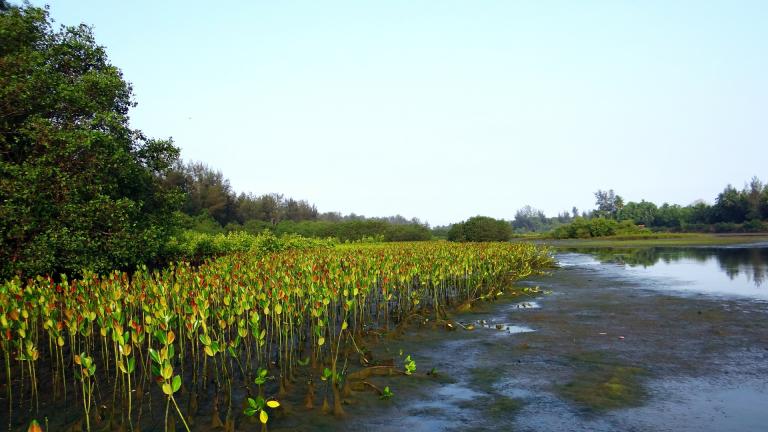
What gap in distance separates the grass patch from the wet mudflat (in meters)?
0.01

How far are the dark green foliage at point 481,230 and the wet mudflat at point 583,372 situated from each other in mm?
31596

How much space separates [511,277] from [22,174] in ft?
48.3

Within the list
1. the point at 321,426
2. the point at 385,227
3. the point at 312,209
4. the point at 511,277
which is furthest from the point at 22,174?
the point at 312,209

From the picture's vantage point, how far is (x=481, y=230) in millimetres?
44969

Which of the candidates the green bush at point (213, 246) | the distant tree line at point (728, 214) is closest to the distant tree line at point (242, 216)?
the green bush at point (213, 246)

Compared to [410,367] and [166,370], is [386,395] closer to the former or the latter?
[410,367]

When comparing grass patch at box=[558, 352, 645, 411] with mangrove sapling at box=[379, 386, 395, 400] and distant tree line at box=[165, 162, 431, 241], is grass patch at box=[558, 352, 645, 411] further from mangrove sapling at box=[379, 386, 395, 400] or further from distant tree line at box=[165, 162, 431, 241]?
distant tree line at box=[165, 162, 431, 241]

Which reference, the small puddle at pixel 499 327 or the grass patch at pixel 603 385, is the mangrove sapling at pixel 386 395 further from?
the small puddle at pixel 499 327

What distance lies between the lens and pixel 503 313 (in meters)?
12.2

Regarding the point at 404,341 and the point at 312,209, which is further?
the point at 312,209

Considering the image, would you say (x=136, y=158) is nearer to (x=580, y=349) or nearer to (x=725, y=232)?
(x=580, y=349)

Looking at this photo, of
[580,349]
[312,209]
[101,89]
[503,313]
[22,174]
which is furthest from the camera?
[312,209]

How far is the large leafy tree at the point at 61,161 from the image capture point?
1335 cm

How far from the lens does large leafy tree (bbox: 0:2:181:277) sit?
13352mm
